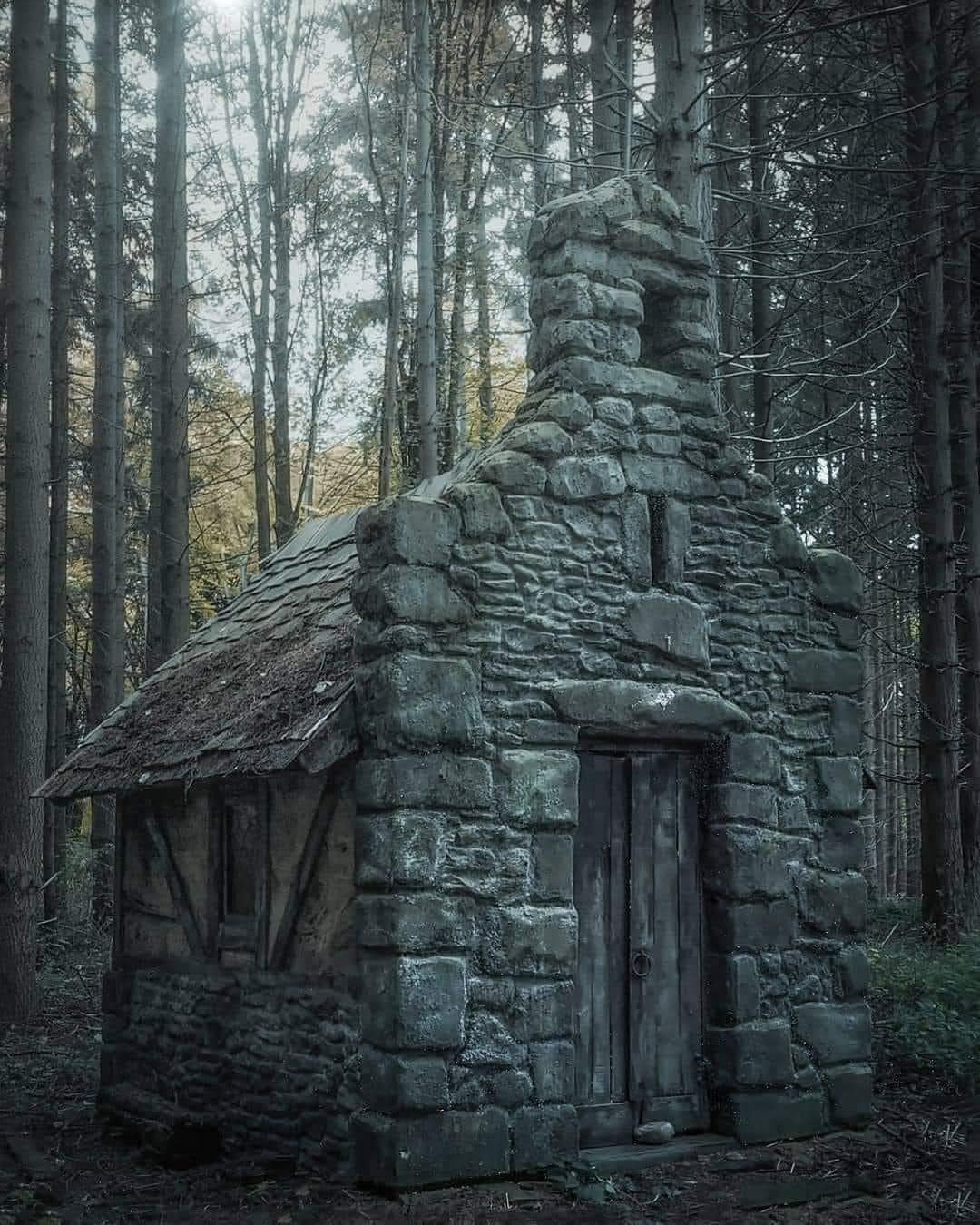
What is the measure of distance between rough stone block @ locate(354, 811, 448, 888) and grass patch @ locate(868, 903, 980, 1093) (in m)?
4.34

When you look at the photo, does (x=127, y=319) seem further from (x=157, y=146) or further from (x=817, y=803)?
(x=817, y=803)

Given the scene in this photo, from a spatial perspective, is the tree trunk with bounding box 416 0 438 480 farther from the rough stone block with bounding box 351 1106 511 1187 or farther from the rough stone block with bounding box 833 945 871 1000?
the rough stone block with bounding box 351 1106 511 1187

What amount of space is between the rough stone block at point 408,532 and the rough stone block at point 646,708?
100 centimetres

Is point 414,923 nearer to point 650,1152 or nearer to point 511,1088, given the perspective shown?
point 511,1088

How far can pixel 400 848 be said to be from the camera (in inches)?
257

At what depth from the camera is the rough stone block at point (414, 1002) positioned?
6383 millimetres

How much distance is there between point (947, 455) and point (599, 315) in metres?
6.20

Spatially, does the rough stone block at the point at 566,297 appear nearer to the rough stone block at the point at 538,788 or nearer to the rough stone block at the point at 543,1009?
the rough stone block at the point at 538,788

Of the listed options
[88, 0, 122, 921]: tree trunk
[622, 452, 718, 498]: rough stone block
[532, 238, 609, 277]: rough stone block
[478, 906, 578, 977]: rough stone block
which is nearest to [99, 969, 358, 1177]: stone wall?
[478, 906, 578, 977]: rough stone block

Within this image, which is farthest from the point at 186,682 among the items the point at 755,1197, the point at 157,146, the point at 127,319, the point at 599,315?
the point at 127,319

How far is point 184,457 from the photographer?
45.1 feet

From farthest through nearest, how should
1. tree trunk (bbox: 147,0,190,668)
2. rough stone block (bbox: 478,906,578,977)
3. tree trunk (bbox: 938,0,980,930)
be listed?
1. tree trunk (bbox: 147,0,190,668)
2. tree trunk (bbox: 938,0,980,930)
3. rough stone block (bbox: 478,906,578,977)

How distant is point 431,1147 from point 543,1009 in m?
0.90

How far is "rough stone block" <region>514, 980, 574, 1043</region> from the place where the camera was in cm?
674
